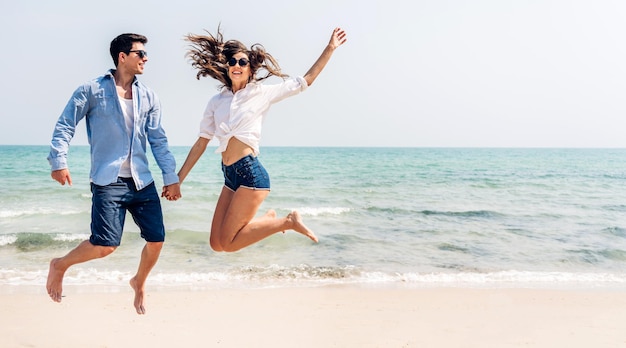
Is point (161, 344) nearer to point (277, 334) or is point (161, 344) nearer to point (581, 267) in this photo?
point (277, 334)

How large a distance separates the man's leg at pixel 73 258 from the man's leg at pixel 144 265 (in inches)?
11.9

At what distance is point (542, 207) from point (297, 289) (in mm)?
13292

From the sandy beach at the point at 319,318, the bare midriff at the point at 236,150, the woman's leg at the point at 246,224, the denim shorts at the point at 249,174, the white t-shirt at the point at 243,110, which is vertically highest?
the white t-shirt at the point at 243,110

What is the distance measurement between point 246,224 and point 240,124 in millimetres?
772

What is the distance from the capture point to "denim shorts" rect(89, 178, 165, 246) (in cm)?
413

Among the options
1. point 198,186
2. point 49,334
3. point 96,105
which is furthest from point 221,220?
point 198,186

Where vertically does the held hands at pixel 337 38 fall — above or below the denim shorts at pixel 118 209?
above

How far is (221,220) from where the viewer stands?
14.9 ft

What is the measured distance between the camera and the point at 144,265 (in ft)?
15.0

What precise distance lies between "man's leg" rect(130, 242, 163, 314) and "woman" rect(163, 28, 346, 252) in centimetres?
42

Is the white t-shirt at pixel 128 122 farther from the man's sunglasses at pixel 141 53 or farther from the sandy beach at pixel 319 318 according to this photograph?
the sandy beach at pixel 319 318

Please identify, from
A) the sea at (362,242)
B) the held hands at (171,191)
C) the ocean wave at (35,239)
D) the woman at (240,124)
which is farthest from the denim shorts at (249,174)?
the ocean wave at (35,239)

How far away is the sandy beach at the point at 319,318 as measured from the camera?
20.2 feet

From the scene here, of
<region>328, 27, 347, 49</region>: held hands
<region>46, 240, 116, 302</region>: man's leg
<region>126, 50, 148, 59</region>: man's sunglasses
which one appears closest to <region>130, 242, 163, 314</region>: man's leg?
<region>46, 240, 116, 302</region>: man's leg
